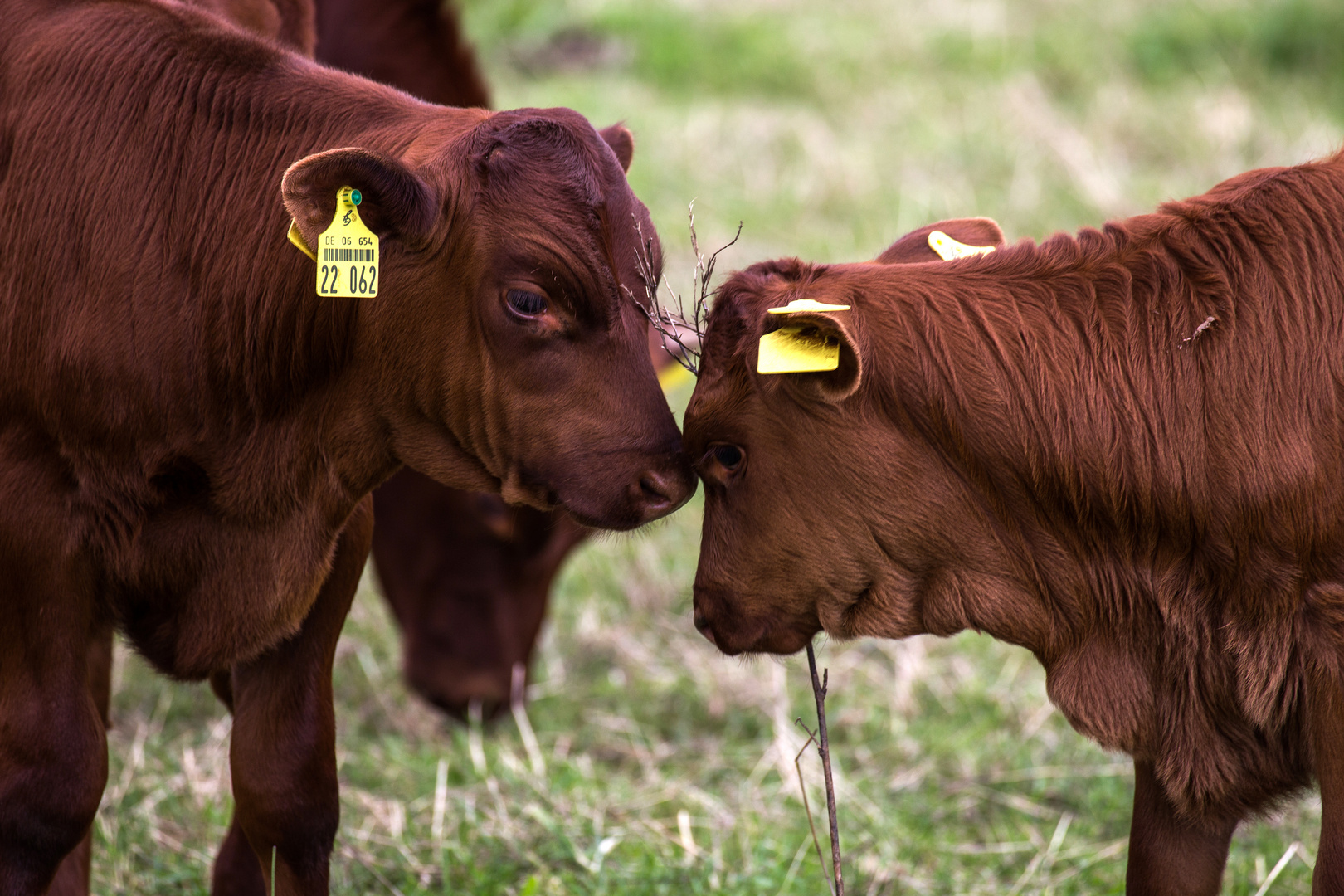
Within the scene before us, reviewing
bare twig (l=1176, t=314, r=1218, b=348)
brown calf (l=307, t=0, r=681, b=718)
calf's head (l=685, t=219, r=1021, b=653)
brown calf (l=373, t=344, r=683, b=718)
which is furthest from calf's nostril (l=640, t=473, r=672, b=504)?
brown calf (l=373, t=344, r=683, b=718)

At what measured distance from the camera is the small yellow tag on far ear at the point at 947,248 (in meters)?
3.50

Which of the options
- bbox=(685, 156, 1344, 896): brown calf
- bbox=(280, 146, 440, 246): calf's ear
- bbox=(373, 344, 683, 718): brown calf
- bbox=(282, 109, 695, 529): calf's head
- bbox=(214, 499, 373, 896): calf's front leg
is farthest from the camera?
bbox=(373, 344, 683, 718): brown calf

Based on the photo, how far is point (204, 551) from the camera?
3.13 meters

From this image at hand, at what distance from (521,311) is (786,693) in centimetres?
299

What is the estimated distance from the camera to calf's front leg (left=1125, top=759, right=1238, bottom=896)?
135 inches

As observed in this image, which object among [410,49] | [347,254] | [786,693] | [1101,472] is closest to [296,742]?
[347,254]

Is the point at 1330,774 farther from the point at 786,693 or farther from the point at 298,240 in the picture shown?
the point at 786,693

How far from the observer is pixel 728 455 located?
329cm

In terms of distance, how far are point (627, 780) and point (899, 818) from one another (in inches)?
34.1

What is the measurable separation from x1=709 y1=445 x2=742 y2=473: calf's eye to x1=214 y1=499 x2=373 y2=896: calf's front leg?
0.80 meters

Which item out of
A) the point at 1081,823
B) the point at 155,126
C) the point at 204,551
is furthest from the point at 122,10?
the point at 1081,823

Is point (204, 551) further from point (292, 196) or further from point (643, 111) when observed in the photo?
point (643, 111)

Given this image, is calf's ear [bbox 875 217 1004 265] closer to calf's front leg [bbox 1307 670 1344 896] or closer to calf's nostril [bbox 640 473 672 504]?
calf's nostril [bbox 640 473 672 504]

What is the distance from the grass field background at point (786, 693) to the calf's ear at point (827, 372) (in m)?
0.78
